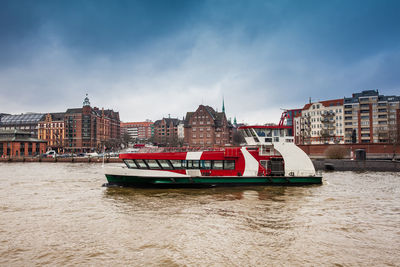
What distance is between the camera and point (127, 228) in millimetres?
14422

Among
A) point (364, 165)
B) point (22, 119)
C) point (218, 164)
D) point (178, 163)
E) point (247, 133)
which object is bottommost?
point (364, 165)

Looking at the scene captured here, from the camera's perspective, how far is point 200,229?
14.2 meters

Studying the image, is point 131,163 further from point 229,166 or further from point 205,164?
point 229,166

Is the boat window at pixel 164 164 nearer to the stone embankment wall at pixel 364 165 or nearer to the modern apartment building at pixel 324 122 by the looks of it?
the stone embankment wall at pixel 364 165

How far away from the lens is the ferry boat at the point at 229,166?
25438 mm

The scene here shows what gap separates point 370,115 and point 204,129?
180 feet

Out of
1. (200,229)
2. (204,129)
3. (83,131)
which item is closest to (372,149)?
(204,129)

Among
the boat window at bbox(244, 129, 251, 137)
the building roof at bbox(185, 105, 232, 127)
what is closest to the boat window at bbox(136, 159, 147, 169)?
the boat window at bbox(244, 129, 251, 137)

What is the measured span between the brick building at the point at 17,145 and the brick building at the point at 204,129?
175 feet

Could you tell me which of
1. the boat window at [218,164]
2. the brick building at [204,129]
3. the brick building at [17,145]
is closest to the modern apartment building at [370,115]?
the brick building at [204,129]

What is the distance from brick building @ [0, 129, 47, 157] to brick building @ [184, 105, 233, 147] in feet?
175

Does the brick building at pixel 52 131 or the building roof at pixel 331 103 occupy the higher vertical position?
the building roof at pixel 331 103

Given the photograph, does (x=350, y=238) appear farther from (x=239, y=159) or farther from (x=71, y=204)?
(x=71, y=204)

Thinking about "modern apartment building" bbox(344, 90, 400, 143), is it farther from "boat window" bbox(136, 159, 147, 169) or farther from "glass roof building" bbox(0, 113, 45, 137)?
"glass roof building" bbox(0, 113, 45, 137)
